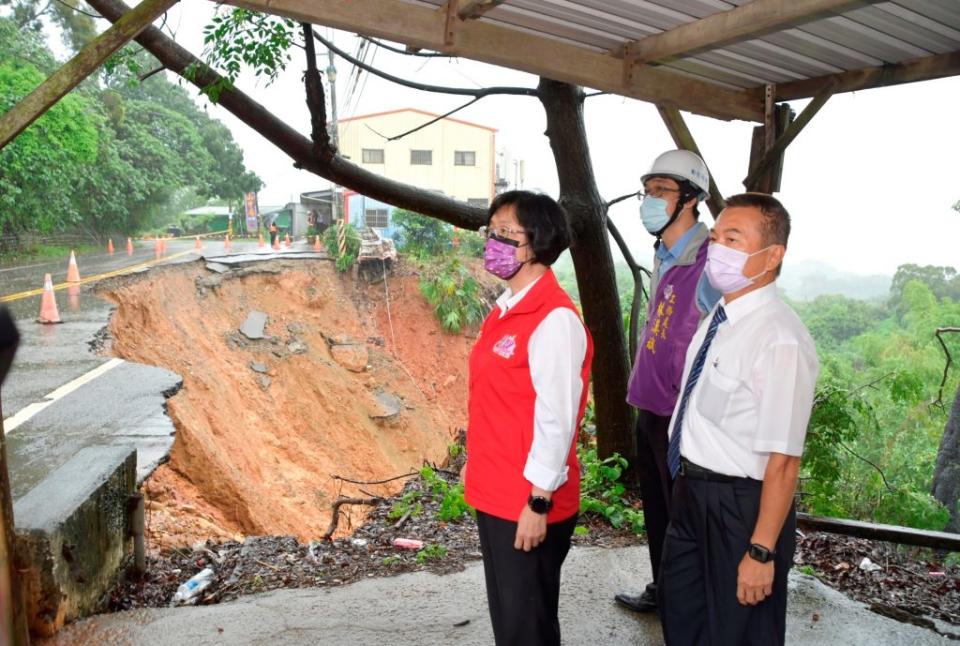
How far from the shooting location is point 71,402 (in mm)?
7141

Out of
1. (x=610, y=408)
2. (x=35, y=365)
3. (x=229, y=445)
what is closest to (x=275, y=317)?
(x=229, y=445)

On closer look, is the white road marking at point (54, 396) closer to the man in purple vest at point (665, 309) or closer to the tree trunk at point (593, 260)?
the tree trunk at point (593, 260)

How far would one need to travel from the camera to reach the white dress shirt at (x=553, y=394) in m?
2.37

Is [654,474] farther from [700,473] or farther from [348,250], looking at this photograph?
[348,250]

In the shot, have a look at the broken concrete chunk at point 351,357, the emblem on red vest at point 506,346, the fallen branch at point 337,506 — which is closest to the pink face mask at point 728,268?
the emblem on red vest at point 506,346

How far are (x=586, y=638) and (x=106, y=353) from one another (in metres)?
8.82

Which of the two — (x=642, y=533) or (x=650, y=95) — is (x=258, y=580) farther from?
(x=650, y=95)

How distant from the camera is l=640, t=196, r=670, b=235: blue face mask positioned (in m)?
3.31

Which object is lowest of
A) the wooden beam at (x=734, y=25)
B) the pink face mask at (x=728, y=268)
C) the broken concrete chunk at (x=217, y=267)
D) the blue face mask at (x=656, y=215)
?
the broken concrete chunk at (x=217, y=267)

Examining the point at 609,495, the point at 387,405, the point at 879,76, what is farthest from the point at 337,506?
the point at 387,405

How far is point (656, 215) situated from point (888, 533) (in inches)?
86.8

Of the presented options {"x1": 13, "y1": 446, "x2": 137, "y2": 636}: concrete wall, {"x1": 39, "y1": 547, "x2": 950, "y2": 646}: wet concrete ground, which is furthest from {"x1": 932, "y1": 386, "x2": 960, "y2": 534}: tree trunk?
{"x1": 13, "y1": 446, "x2": 137, "y2": 636}: concrete wall

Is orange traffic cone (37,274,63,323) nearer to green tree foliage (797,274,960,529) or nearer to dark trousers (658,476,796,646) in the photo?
green tree foliage (797,274,960,529)

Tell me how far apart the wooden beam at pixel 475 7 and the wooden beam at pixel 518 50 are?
0.09 metres
